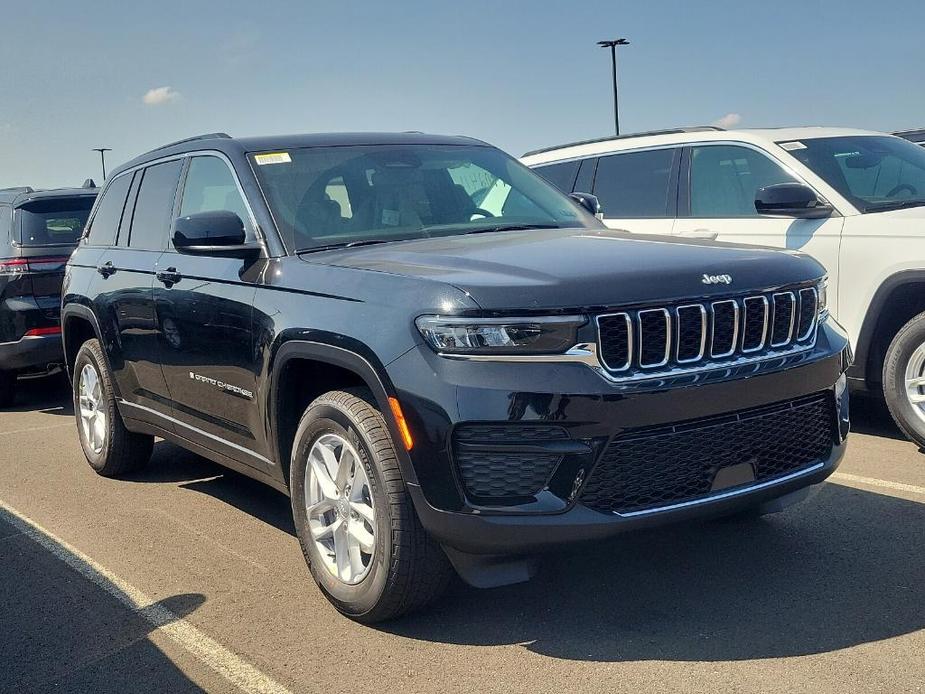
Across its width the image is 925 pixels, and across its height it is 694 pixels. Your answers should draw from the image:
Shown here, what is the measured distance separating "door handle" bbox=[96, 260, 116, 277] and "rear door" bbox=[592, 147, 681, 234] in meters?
3.57

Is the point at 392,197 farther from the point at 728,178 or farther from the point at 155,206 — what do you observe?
the point at 728,178

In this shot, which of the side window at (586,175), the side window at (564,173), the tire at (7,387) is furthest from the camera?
the tire at (7,387)

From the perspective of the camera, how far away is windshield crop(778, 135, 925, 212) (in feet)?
21.8

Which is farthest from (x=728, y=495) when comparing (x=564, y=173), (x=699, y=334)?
(x=564, y=173)

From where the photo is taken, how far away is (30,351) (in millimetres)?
8836

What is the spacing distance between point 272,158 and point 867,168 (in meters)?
4.01

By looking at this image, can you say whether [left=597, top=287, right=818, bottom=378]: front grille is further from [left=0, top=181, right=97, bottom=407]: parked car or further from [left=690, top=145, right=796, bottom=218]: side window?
[left=0, top=181, right=97, bottom=407]: parked car

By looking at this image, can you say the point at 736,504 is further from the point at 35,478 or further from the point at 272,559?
the point at 35,478

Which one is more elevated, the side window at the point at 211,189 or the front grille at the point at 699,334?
the side window at the point at 211,189

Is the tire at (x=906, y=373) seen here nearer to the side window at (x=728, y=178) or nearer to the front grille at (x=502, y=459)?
the side window at (x=728, y=178)

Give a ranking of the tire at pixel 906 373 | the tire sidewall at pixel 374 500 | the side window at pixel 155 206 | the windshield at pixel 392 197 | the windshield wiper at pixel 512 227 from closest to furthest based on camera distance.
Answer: the tire sidewall at pixel 374 500
the windshield at pixel 392 197
the windshield wiper at pixel 512 227
the side window at pixel 155 206
the tire at pixel 906 373

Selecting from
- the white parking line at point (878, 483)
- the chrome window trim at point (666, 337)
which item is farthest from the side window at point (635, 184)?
the chrome window trim at point (666, 337)

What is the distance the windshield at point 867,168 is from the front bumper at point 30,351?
5880mm

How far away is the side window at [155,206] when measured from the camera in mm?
5578
